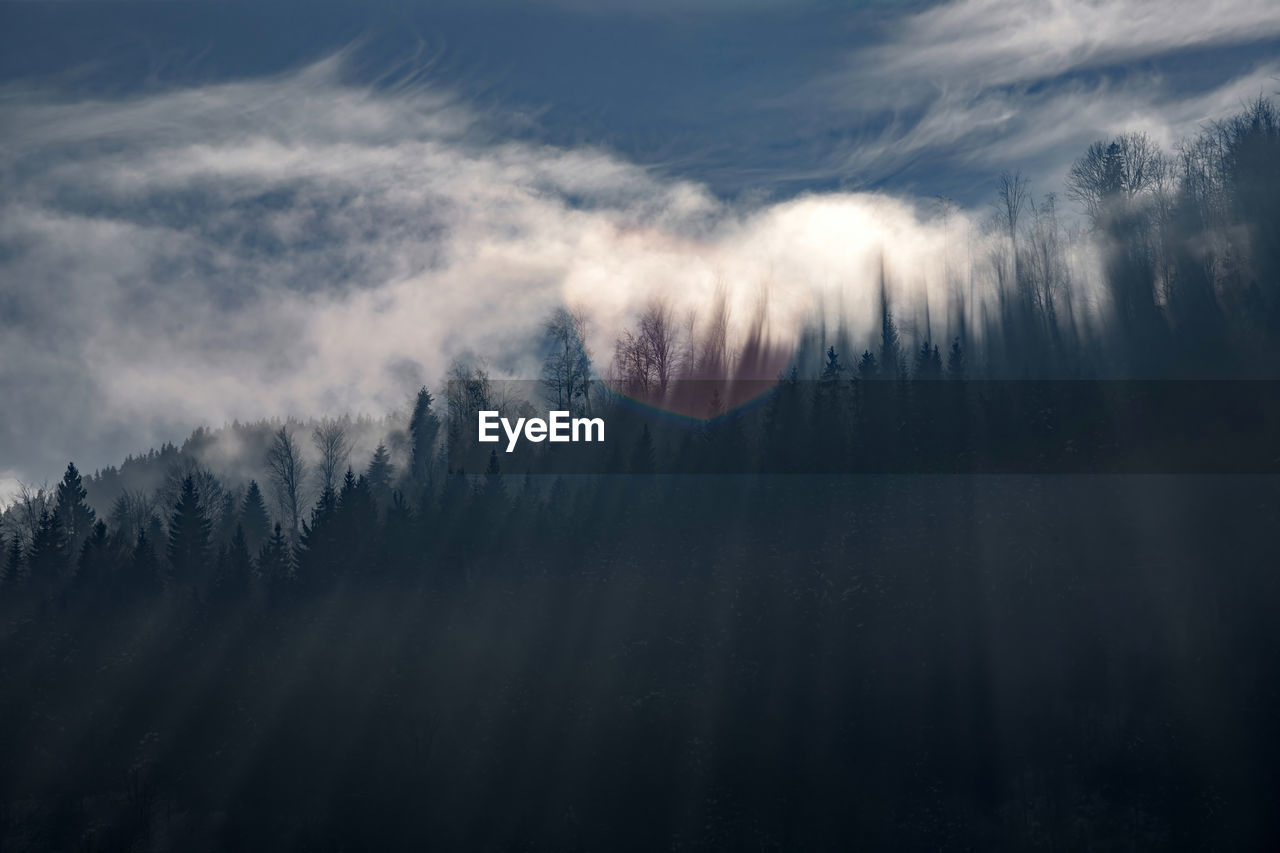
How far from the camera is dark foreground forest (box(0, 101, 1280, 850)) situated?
161ft

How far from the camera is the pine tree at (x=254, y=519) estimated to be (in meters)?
92.1

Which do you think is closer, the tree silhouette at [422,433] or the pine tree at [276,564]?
the pine tree at [276,564]

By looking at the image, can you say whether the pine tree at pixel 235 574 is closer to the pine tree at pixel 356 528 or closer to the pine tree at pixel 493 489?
the pine tree at pixel 356 528

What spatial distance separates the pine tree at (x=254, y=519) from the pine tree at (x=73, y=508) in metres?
14.3

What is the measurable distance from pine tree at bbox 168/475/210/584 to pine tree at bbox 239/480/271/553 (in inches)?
601

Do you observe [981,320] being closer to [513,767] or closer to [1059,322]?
[1059,322]

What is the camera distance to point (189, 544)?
75.2 meters

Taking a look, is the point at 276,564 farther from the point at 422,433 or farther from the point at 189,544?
the point at 422,433

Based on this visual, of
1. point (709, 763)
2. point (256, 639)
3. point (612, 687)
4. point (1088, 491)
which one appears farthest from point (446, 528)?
point (1088, 491)

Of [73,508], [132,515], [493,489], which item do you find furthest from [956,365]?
[132,515]

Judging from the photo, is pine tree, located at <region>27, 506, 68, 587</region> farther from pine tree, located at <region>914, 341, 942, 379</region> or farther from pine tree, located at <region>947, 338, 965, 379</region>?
pine tree, located at <region>947, 338, 965, 379</region>

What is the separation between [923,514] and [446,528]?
104 feet

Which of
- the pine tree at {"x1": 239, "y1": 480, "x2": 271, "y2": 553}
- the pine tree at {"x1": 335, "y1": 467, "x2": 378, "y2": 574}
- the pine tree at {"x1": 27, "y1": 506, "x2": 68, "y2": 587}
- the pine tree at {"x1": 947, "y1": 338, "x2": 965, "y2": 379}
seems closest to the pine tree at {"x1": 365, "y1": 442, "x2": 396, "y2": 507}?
the pine tree at {"x1": 239, "y1": 480, "x2": 271, "y2": 553}

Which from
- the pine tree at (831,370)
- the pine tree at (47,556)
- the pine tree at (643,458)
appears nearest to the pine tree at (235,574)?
the pine tree at (47,556)
